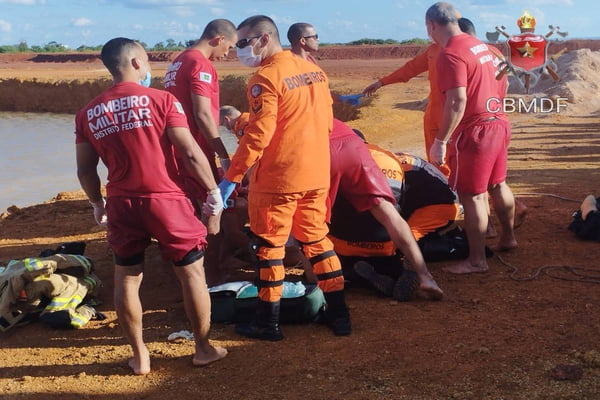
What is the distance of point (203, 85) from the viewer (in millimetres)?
5406

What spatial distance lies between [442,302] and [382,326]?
0.64 metres

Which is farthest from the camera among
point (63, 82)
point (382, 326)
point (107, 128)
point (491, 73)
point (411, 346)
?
point (63, 82)

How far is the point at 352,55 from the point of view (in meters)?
59.9

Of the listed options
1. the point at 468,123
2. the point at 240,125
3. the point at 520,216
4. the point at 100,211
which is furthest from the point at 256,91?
the point at 520,216

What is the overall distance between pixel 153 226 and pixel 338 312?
1.47 metres

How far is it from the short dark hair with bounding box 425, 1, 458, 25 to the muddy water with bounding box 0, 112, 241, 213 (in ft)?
28.2

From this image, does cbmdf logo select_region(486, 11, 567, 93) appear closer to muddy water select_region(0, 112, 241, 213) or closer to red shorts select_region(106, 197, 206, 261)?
muddy water select_region(0, 112, 241, 213)

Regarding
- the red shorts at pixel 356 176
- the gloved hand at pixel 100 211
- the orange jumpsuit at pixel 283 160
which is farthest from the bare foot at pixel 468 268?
the gloved hand at pixel 100 211

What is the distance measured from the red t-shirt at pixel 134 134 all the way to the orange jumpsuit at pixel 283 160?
54 cm

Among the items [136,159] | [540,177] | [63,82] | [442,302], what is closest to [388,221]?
[442,302]

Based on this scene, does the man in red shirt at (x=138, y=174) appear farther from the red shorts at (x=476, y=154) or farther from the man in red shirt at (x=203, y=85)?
the red shorts at (x=476, y=154)

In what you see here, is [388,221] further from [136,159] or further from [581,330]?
[136,159]

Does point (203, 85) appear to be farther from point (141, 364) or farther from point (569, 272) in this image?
point (569, 272)

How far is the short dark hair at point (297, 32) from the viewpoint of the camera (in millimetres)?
6562
